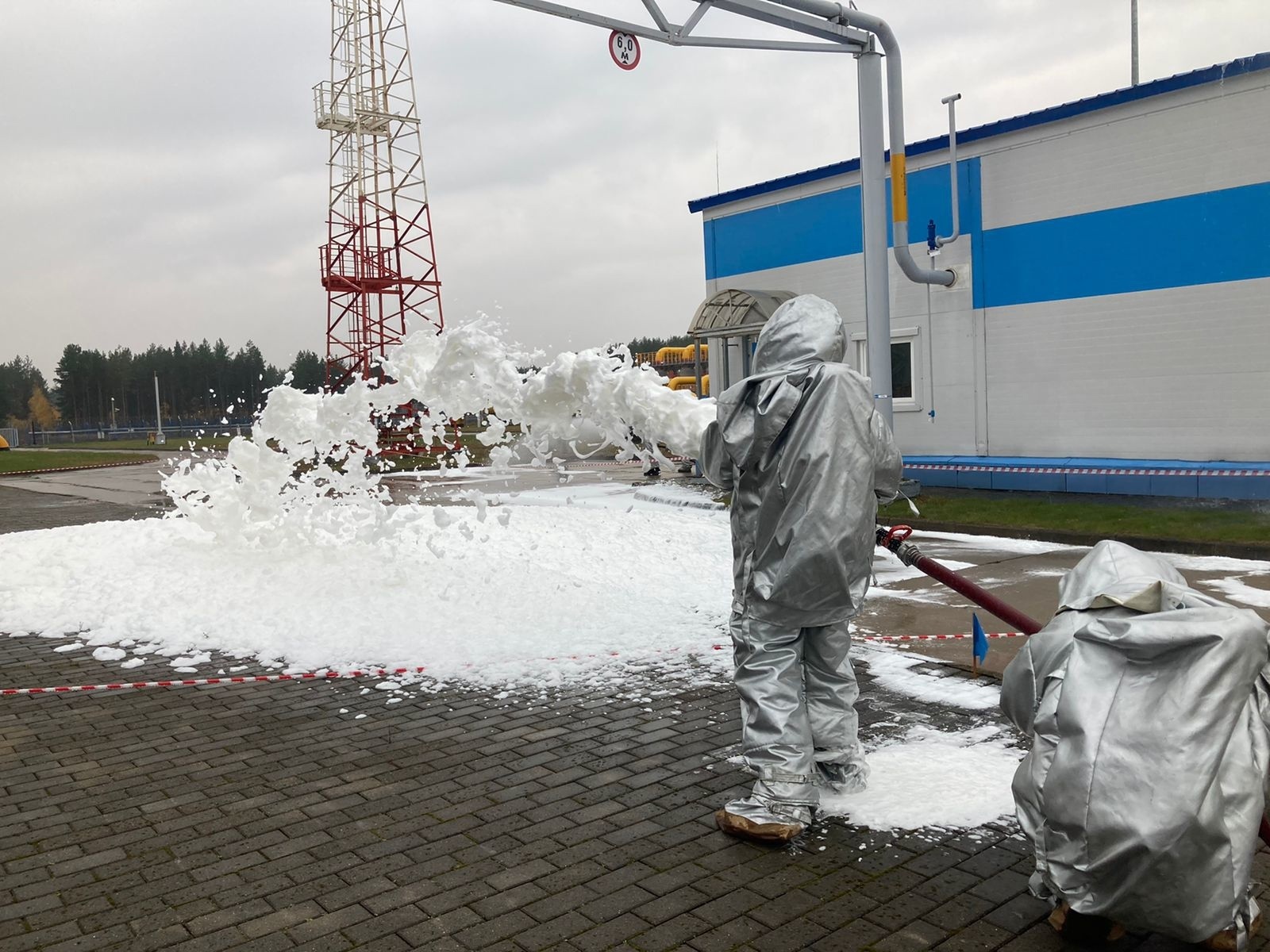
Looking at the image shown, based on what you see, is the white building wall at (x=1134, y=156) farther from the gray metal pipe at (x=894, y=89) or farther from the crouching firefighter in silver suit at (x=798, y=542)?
the crouching firefighter in silver suit at (x=798, y=542)

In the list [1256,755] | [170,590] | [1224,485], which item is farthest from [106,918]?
[1224,485]

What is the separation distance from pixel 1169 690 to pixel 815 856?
135 cm

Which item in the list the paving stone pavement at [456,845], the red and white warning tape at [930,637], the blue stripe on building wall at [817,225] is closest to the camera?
the paving stone pavement at [456,845]

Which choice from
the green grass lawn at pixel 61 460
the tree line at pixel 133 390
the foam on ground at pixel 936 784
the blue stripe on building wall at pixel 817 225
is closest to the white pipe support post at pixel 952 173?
the blue stripe on building wall at pixel 817 225

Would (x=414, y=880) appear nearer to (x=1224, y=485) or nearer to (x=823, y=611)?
(x=823, y=611)

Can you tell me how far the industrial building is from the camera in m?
11.1

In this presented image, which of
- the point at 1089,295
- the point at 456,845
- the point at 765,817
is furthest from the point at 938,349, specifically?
the point at 456,845

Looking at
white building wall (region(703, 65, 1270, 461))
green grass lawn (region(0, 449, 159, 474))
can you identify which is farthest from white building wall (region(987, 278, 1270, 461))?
green grass lawn (region(0, 449, 159, 474))

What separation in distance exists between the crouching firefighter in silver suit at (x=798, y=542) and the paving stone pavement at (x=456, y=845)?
0.35 m

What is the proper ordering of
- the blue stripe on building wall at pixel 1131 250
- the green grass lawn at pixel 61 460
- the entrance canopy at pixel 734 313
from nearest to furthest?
the blue stripe on building wall at pixel 1131 250 < the entrance canopy at pixel 734 313 < the green grass lawn at pixel 61 460

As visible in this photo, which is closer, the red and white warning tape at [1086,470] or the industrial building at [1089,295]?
the red and white warning tape at [1086,470]

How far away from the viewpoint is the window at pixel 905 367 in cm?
1445

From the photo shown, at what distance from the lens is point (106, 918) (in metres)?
3.12

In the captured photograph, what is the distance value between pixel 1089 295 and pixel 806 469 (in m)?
10.4
